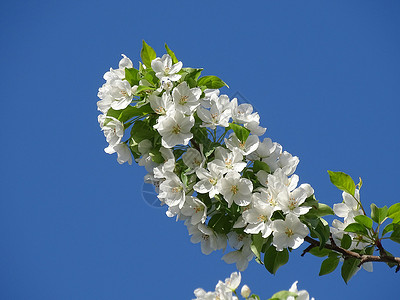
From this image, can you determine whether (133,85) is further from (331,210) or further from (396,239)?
(396,239)

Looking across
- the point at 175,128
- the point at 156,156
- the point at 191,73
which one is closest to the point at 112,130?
the point at 156,156

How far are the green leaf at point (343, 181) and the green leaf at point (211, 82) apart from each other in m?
0.75

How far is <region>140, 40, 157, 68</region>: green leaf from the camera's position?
118 inches

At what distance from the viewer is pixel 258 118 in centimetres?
284

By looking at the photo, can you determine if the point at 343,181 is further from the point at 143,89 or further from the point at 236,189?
the point at 143,89

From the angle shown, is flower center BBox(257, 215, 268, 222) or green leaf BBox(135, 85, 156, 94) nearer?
flower center BBox(257, 215, 268, 222)

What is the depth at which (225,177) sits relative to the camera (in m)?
2.55

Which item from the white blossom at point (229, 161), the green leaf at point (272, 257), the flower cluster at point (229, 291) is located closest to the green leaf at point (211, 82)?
the white blossom at point (229, 161)

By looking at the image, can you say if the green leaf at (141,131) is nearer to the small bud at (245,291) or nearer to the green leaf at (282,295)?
the small bud at (245,291)

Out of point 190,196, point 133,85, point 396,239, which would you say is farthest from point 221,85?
point 396,239

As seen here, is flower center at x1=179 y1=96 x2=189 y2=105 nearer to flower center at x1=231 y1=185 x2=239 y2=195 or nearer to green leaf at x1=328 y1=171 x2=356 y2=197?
flower center at x1=231 y1=185 x2=239 y2=195

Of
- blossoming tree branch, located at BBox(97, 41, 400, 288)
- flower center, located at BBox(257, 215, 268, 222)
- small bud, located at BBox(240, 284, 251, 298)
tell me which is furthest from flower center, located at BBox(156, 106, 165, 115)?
small bud, located at BBox(240, 284, 251, 298)

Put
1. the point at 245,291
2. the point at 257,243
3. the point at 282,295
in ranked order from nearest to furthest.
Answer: the point at 282,295 < the point at 245,291 < the point at 257,243

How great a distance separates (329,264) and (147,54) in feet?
4.79
